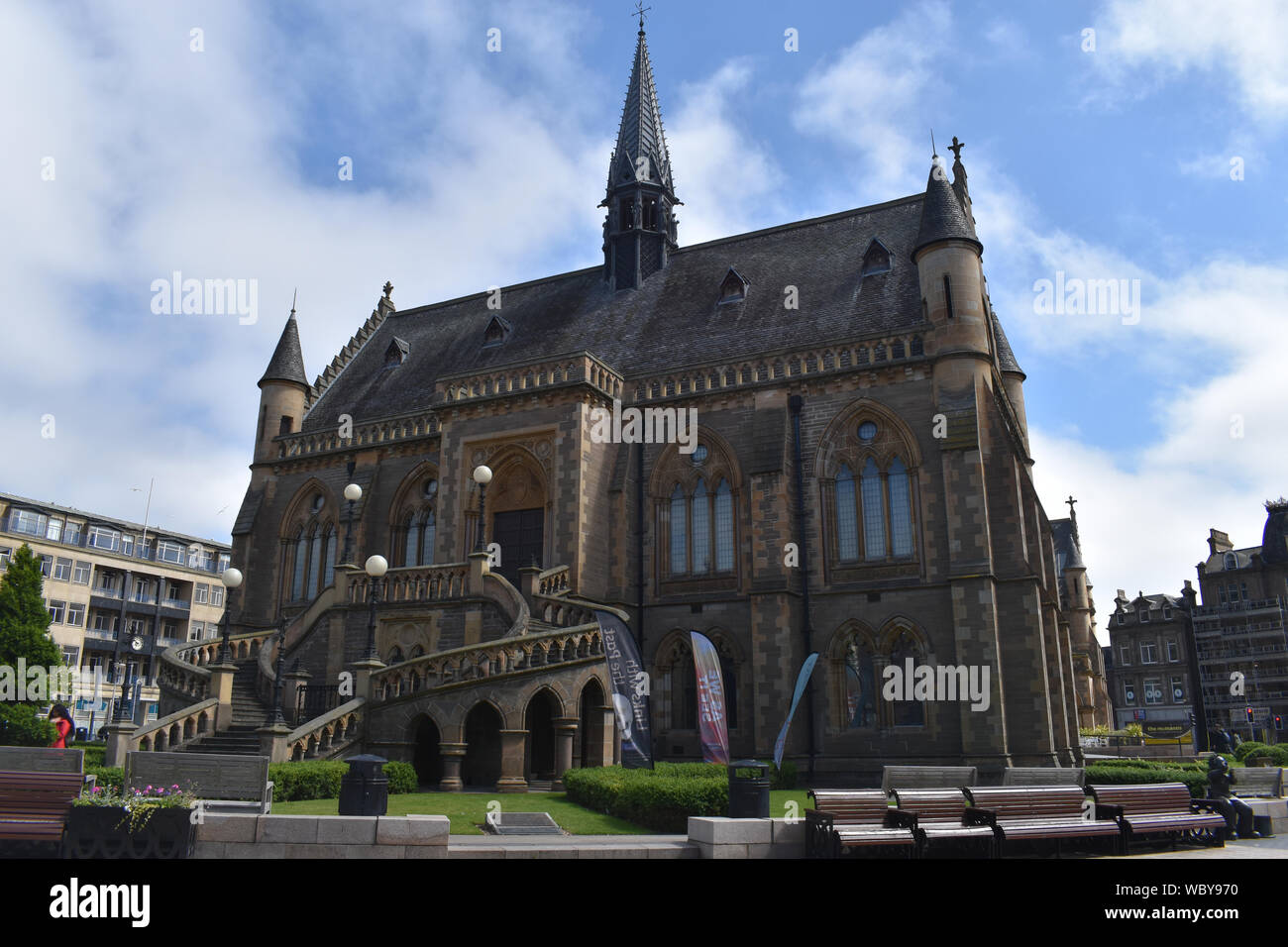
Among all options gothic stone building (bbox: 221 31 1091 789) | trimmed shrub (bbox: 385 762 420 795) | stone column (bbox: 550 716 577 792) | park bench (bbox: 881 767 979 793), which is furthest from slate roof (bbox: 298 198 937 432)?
park bench (bbox: 881 767 979 793)

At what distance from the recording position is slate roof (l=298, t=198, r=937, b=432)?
3150cm

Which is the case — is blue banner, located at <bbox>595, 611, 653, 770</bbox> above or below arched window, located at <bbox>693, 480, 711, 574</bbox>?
below

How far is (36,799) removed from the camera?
11.1m

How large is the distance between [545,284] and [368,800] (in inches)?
1200

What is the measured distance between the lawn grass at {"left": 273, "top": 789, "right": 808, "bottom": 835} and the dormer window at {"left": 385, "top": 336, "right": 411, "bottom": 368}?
2516 cm

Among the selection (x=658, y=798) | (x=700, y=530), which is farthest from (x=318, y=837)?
(x=700, y=530)

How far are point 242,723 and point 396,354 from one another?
69.8 ft

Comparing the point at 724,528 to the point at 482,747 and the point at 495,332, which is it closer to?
the point at 482,747

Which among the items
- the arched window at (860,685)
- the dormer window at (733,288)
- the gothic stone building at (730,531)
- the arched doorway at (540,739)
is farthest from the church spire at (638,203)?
the arched doorway at (540,739)

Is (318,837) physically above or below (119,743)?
below

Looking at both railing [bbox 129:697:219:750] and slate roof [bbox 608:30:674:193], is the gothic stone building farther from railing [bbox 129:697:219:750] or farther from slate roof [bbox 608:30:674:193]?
slate roof [bbox 608:30:674:193]

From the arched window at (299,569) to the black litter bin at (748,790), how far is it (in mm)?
26553
